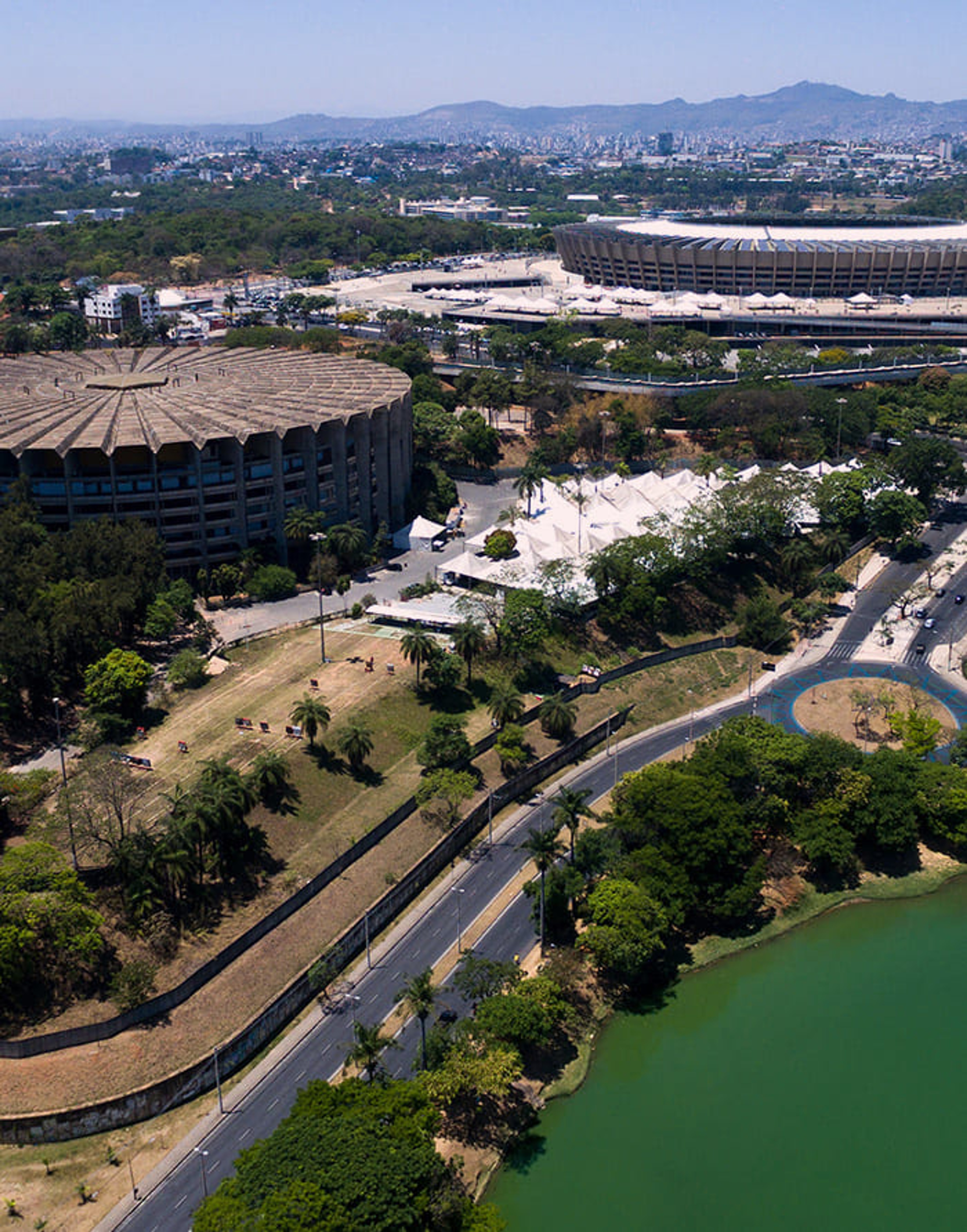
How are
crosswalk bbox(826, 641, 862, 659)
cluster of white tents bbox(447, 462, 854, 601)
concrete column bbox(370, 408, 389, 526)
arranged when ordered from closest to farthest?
crosswalk bbox(826, 641, 862, 659) < cluster of white tents bbox(447, 462, 854, 601) < concrete column bbox(370, 408, 389, 526)

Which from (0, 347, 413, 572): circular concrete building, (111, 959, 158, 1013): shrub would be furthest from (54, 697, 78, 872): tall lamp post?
(0, 347, 413, 572): circular concrete building

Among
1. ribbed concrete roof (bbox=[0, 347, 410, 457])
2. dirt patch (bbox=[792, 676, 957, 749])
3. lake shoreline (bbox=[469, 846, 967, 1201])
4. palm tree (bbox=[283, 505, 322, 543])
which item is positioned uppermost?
ribbed concrete roof (bbox=[0, 347, 410, 457])

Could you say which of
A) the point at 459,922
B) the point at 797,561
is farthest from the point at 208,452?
the point at 797,561

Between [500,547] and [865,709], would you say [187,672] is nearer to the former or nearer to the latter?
[500,547]

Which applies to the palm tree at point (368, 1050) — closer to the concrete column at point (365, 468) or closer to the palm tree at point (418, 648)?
the palm tree at point (418, 648)

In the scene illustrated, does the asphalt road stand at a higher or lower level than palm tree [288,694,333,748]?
lower

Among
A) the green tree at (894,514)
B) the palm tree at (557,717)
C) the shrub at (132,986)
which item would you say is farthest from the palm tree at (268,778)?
the green tree at (894,514)

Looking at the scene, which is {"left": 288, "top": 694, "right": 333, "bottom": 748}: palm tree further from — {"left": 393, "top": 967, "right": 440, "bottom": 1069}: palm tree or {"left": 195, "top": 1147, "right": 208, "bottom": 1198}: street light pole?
{"left": 195, "top": 1147, "right": 208, "bottom": 1198}: street light pole
